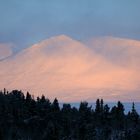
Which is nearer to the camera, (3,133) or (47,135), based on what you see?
→ (47,135)

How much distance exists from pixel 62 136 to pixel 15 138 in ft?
58.5

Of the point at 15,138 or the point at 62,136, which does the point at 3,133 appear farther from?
the point at 62,136

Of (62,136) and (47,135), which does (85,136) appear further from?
(47,135)

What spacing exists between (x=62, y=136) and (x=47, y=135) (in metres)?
25.0

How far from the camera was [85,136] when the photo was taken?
655 feet

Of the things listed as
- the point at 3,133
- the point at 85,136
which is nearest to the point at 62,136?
the point at 85,136

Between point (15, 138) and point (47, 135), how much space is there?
1129 inches

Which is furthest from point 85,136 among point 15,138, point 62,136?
point 15,138

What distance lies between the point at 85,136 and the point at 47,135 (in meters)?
28.9

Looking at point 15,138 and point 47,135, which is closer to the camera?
point 47,135

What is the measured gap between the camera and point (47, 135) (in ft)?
571

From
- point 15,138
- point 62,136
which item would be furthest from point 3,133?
point 62,136

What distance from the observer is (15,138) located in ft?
654

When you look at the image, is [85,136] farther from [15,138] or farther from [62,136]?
[15,138]
